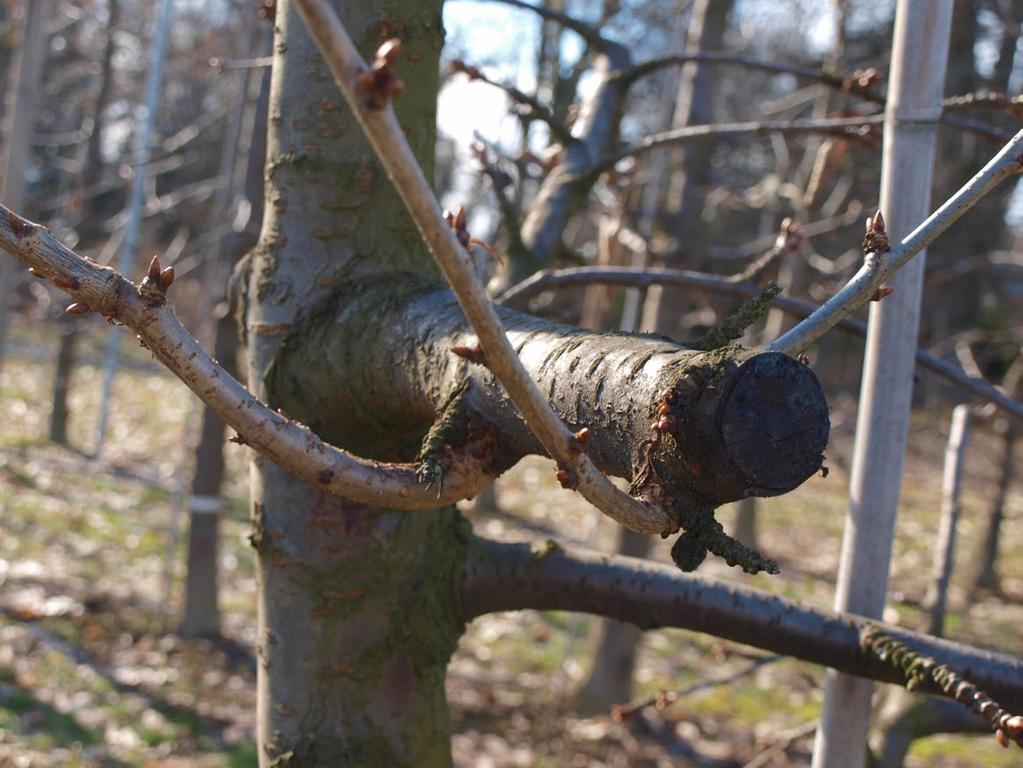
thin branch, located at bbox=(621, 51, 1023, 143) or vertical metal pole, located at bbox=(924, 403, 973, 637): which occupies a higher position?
thin branch, located at bbox=(621, 51, 1023, 143)

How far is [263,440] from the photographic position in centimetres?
127

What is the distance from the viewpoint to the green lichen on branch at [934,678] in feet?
4.64

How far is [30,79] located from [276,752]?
426 cm

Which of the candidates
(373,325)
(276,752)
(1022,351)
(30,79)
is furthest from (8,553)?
(1022,351)

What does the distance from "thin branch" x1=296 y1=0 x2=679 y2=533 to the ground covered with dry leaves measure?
1258 mm

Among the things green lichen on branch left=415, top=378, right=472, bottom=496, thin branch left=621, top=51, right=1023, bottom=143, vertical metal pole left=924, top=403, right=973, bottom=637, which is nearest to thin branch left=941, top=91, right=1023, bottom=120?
thin branch left=621, top=51, right=1023, bottom=143

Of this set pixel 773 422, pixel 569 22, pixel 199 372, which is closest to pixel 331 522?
pixel 199 372

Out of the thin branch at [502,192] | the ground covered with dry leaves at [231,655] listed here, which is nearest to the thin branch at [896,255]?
the ground covered with dry leaves at [231,655]

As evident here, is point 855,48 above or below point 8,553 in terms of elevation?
above

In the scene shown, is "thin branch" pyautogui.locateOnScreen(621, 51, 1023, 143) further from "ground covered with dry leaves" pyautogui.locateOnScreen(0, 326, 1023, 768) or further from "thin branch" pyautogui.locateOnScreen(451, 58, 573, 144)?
"ground covered with dry leaves" pyautogui.locateOnScreen(0, 326, 1023, 768)

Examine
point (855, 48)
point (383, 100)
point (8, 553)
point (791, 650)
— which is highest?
point (855, 48)

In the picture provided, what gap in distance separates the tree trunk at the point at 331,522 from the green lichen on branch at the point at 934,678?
843 mm

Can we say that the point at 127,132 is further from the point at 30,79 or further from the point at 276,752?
the point at 276,752

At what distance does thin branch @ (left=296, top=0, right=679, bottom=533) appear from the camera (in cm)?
81
